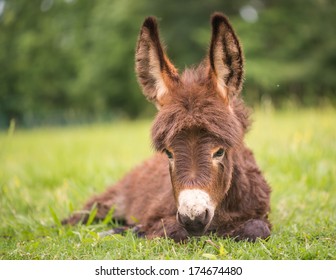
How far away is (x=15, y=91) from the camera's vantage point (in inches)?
832

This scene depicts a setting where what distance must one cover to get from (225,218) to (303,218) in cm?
133

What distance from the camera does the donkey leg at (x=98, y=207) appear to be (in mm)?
4891

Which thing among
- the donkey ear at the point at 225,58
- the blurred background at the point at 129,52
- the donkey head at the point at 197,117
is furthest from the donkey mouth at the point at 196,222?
the blurred background at the point at 129,52

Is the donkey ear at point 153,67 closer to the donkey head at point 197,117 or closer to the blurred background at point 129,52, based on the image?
the donkey head at point 197,117

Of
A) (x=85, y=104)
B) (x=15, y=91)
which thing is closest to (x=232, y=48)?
(x=15, y=91)

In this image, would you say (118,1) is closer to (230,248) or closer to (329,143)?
(329,143)

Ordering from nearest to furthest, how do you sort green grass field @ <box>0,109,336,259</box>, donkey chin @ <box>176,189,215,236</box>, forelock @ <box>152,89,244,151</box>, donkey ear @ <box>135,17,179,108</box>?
donkey chin @ <box>176,189,215,236</box> < forelock @ <box>152,89,244,151</box> < green grass field @ <box>0,109,336,259</box> < donkey ear @ <box>135,17,179,108</box>

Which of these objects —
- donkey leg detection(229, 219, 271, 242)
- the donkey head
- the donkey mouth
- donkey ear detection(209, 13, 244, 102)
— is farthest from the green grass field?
donkey ear detection(209, 13, 244, 102)

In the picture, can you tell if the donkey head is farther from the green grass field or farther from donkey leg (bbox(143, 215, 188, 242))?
the green grass field

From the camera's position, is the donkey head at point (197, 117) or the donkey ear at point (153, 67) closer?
the donkey head at point (197, 117)

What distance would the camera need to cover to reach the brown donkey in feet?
10.5

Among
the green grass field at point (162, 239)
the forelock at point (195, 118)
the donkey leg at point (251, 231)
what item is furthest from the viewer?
the donkey leg at point (251, 231)

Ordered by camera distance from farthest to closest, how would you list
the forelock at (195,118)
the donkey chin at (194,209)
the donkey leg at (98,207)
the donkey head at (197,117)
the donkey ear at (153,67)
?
the donkey leg at (98,207) < the donkey ear at (153,67) < the forelock at (195,118) < the donkey head at (197,117) < the donkey chin at (194,209)

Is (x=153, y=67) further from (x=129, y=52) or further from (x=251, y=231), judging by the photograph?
Result: (x=129, y=52)
